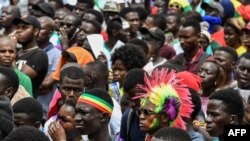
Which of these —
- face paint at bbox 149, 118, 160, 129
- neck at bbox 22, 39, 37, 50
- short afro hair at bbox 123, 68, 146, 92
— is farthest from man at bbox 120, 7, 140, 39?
Answer: face paint at bbox 149, 118, 160, 129

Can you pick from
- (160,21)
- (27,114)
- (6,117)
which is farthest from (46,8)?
(6,117)

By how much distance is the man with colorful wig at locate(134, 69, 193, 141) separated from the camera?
7.86 metres

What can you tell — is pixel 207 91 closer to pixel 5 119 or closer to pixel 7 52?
pixel 7 52

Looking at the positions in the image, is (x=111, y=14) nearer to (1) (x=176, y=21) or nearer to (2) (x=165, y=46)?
(1) (x=176, y=21)

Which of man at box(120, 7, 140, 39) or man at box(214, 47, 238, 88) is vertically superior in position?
man at box(214, 47, 238, 88)

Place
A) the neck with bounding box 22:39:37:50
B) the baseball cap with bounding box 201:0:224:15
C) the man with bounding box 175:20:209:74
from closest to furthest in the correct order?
the neck with bounding box 22:39:37:50 < the man with bounding box 175:20:209:74 < the baseball cap with bounding box 201:0:224:15

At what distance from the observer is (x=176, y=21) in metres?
15.4

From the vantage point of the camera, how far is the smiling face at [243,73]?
34.3 feet

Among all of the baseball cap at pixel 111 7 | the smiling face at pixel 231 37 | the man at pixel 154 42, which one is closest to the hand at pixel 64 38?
the man at pixel 154 42

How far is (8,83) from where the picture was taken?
9211 mm

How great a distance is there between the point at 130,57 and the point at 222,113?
2.82 m

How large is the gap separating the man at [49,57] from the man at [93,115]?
2.87 m

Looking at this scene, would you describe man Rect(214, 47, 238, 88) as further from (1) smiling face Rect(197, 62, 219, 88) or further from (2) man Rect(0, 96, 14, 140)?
(2) man Rect(0, 96, 14, 140)

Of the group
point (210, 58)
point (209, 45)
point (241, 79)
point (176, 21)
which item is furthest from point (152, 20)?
point (241, 79)
